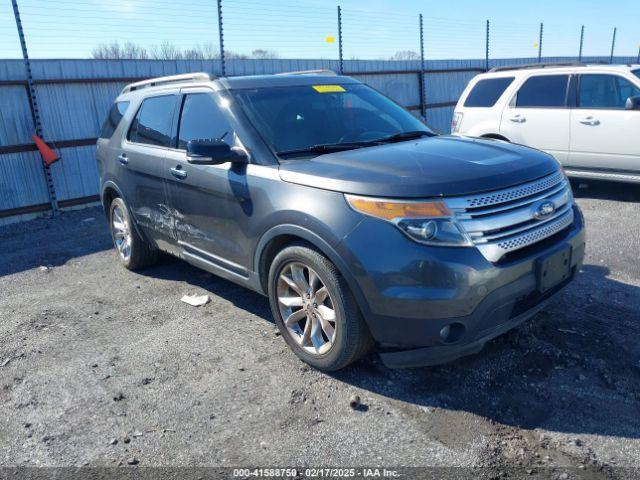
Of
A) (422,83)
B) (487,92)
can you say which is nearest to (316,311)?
(487,92)

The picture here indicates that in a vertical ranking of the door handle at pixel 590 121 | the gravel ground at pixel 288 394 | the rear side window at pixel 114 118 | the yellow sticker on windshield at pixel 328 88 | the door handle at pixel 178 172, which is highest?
the yellow sticker on windshield at pixel 328 88

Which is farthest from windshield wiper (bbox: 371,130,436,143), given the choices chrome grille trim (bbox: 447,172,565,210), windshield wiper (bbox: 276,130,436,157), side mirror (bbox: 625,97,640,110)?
side mirror (bbox: 625,97,640,110)

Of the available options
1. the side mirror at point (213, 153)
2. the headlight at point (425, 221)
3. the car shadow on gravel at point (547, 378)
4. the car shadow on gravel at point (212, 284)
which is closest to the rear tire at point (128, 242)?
the car shadow on gravel at point (212, 284)

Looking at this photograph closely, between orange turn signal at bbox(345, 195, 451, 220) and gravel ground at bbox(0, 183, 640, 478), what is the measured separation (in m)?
1.09

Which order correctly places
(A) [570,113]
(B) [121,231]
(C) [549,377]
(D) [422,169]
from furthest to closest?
1. (A) [570,113]
2. (B) [121,231]
3. (C) [549,377]
4. (D) [422,169]

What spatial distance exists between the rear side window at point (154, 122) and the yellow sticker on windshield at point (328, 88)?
1.25 metres

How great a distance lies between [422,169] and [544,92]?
19.6ft

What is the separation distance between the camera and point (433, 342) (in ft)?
9.91

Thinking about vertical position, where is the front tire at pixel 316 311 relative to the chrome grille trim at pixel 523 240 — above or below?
below

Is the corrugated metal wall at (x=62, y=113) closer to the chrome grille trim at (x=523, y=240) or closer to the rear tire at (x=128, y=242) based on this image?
the rear tire at (x=128, y=242)

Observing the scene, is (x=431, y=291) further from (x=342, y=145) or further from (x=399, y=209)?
(x=342, y=145)

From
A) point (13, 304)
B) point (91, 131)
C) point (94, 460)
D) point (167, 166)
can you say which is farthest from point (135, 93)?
point (91, 131)

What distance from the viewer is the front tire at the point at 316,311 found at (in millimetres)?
3232

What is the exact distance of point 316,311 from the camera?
3.47m
